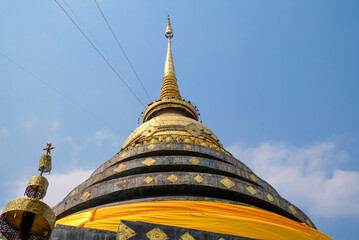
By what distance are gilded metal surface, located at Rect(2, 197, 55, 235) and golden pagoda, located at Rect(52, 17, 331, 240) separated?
71.4 inches

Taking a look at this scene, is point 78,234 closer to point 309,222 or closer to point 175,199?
point 175,199

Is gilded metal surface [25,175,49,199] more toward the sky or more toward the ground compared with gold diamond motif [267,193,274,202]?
more toward the ground

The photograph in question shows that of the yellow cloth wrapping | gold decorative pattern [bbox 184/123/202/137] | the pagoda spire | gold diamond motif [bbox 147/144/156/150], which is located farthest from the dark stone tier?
the pagoda spire

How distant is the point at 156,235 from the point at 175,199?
4.27 meters

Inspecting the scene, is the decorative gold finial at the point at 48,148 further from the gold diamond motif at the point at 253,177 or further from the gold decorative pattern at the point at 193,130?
the gold decorative pattern at the point at 193,130

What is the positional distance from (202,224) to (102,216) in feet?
7.29

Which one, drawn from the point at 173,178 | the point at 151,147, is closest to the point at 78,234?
the point at 173,178

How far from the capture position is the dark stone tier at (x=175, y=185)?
11.9 meters

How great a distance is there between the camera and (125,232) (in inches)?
270

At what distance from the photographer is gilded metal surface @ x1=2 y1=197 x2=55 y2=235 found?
5090 millimetres

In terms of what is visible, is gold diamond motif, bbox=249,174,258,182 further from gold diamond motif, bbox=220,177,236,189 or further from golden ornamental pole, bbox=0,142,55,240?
golden ornamental pole, bbox=0,142,55,240

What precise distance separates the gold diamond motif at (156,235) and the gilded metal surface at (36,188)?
1.95 metres

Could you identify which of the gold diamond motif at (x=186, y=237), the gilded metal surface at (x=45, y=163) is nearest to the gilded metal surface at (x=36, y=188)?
the gilded metal surface at (x=45, y=163)

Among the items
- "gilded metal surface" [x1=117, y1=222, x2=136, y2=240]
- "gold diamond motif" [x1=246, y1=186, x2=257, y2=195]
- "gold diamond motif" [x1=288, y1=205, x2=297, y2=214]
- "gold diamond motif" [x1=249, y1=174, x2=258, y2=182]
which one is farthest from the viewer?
"gold diamond motif" [x1=249, y1=174, x2=258, y2=182]
